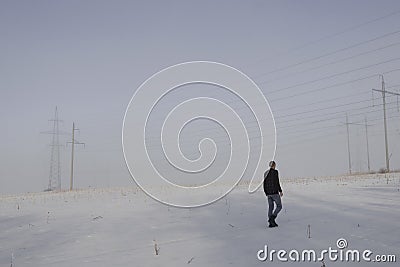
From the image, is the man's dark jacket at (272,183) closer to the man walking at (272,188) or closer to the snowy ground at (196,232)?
the man walking at (272,188)

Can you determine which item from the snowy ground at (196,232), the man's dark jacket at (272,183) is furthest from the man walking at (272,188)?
the snowy ground at (196,232)

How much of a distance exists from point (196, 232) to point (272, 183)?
10.0 ft

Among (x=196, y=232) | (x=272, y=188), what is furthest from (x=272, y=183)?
(x=196, y=232)

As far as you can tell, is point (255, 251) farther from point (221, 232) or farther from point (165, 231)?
point (165, 231)

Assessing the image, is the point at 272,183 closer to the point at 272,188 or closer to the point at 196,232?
the point at 272,188

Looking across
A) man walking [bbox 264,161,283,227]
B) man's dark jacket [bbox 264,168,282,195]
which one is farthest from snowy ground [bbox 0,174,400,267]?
man's dark jacket [bbox 264,168,282,195]

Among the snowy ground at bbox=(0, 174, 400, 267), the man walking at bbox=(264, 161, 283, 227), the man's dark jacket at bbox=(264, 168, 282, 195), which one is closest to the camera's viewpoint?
the snowy ground at bbox=(0, 174, 400, 267)

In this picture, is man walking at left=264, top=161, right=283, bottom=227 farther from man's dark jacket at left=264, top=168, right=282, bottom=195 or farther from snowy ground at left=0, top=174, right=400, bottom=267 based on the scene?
snowy ground at left=0, top=174, right=400, bottom=267

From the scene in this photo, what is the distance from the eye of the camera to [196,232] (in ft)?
37.6

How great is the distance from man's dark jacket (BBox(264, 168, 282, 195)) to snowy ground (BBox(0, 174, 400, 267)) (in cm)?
109

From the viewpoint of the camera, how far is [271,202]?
40.2ft

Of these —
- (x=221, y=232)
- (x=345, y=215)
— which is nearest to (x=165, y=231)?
(x=221, y=232)

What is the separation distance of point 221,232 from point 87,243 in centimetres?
396

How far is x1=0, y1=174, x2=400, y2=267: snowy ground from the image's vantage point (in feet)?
28.6
